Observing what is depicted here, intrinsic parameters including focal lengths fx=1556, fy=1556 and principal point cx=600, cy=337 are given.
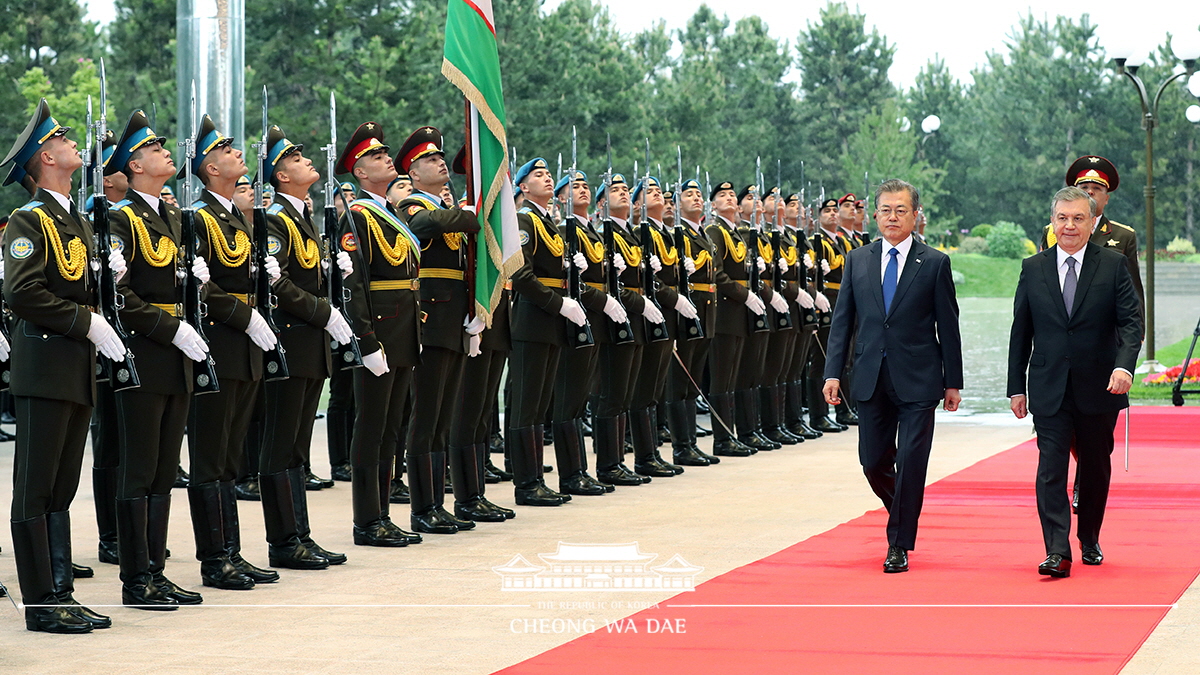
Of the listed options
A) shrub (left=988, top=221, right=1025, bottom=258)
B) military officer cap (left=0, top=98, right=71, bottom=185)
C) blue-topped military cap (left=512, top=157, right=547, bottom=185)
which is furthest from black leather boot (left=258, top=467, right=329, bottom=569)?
shrub (left=988, top=221, right=1025, bottom=258)

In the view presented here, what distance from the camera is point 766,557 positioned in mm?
6129

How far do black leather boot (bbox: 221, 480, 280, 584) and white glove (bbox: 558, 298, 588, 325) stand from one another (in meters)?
2.31

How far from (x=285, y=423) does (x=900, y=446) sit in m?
2.36

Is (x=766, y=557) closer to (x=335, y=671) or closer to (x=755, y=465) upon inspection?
(x=335, y=671)

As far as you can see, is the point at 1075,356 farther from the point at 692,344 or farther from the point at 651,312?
the point at 692,344

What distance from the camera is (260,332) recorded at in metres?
5.68

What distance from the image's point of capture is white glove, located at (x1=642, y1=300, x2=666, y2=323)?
335 inches

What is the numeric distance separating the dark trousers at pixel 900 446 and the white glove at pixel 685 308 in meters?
3.06

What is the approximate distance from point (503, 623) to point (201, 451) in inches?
54.9

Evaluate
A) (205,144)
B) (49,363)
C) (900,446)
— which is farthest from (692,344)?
(49,363)

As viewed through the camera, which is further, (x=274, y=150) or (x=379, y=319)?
(x=379, y=319)

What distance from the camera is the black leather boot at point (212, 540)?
5.61m

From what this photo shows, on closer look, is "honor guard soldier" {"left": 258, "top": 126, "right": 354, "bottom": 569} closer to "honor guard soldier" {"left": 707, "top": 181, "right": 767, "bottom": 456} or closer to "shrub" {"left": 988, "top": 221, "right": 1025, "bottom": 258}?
"honor guard soldier" {"left": 707, "top": 181, "right": 767, "bottom": 456}

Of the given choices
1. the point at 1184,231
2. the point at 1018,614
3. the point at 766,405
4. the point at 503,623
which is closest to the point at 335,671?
the point at 503,623
